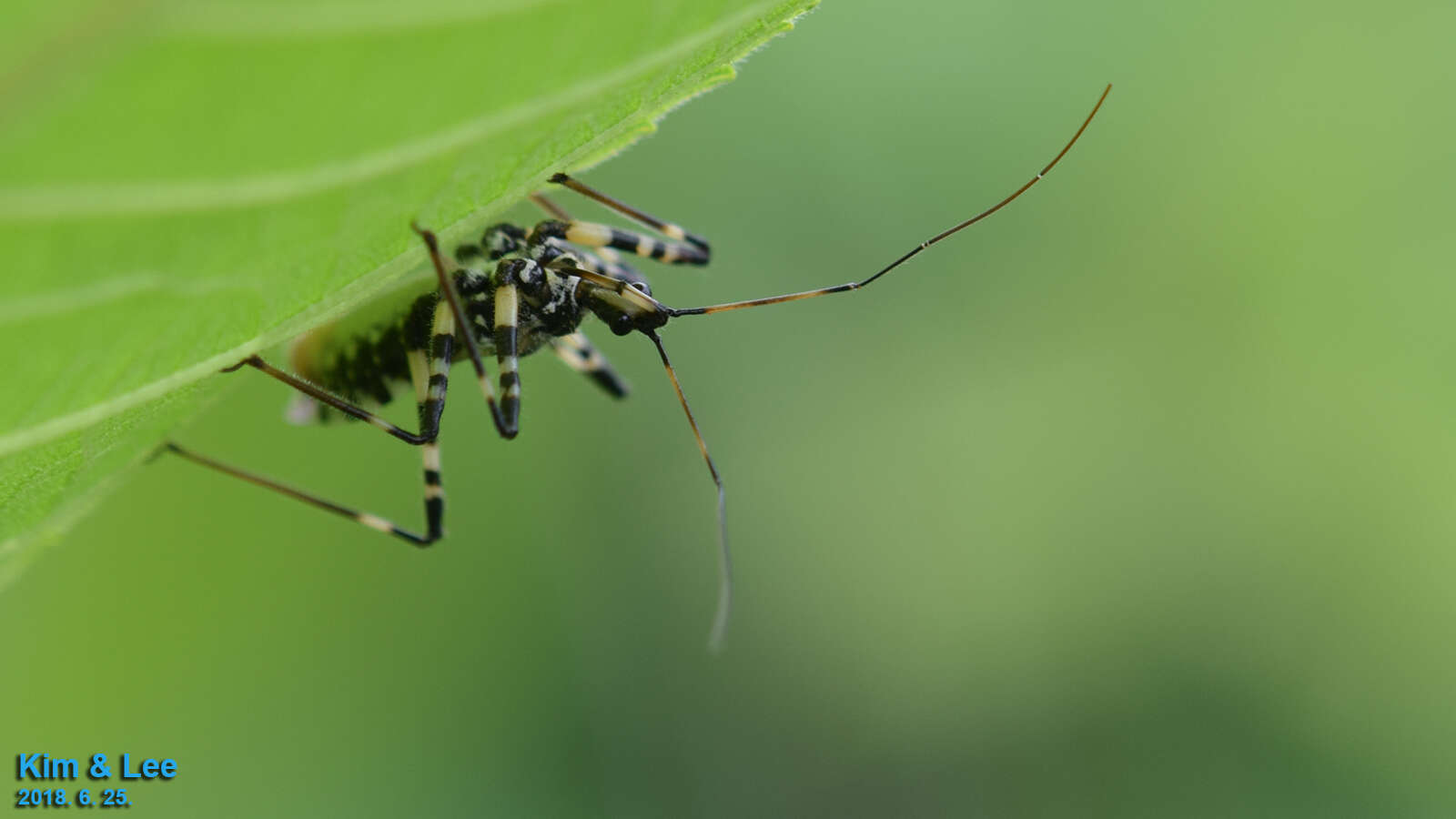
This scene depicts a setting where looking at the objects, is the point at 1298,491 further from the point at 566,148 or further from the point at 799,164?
the point at 566,148

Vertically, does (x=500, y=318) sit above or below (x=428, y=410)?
above

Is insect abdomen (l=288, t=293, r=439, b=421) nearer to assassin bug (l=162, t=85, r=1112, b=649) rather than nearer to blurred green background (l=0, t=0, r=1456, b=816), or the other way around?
assassin bug (l=162, t=85, r=1112, b=649)

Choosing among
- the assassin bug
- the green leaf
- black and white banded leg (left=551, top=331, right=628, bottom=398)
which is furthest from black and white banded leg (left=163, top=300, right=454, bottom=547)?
the green leaf

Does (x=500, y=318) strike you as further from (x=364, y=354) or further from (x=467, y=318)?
(x=364, y=354)

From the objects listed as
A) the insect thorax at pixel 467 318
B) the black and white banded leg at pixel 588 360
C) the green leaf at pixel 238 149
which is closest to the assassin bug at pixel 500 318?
the insect thorax at pixel 467 318

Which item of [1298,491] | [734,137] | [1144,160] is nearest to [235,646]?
[734,137]

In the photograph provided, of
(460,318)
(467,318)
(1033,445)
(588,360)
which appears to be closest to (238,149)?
(460,318)

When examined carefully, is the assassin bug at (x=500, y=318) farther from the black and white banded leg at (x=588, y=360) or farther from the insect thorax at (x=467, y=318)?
the black and white banded leg at (x=588, y=360)
